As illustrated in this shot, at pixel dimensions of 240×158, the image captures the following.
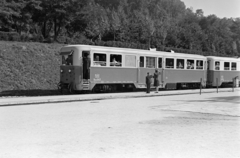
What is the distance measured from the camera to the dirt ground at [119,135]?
664 cm

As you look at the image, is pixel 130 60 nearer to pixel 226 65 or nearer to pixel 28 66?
pixel 28 66

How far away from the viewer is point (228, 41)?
69562 mm

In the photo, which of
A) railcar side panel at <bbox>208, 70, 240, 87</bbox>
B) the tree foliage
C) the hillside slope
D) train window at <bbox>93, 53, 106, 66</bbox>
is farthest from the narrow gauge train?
the tree foliage

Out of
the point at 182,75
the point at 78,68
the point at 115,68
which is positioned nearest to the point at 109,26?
the point at 182,75

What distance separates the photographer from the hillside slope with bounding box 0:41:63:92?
25.5m

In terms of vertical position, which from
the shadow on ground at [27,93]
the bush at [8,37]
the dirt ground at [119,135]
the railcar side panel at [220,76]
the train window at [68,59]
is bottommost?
the dirt ground at [119,135]

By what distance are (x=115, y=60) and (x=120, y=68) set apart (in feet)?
2.37

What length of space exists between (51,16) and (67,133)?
33142 millimetres

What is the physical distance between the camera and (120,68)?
24062mm

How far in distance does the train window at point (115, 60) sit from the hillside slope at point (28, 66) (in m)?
6.32

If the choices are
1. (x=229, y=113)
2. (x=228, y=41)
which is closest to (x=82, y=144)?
(x=229, y=113)

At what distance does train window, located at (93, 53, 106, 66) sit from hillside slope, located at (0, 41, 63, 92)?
6.13m

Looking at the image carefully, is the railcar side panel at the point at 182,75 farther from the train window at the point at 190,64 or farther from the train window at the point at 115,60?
the train window at the point at 115,60

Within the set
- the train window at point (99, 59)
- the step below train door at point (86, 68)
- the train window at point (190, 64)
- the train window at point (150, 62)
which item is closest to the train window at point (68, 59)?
the step below train door at point (86, 68)
